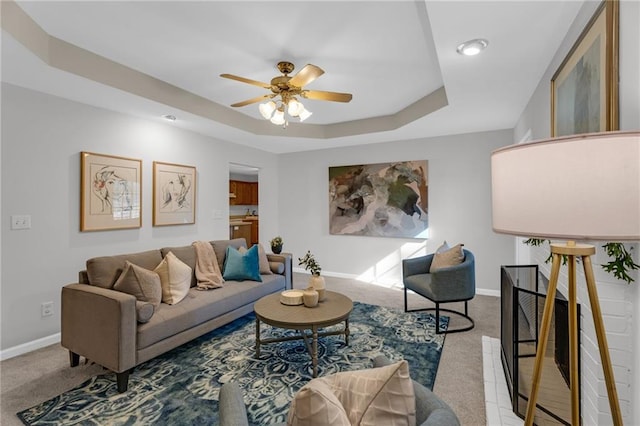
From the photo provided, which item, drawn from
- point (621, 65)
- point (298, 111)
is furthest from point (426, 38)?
point (621, 65)

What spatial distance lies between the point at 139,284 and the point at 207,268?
0.89 metres

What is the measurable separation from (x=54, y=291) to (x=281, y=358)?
2284 mm

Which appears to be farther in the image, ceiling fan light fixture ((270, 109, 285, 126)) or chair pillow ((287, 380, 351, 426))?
ceiling fan light fixture ((270, 109, 285, 126))

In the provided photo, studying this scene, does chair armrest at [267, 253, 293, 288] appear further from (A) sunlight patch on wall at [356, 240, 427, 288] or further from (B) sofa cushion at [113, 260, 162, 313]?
(A) sunlight patch on wall at [356, 240, 427, 288]

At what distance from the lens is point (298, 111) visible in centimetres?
264

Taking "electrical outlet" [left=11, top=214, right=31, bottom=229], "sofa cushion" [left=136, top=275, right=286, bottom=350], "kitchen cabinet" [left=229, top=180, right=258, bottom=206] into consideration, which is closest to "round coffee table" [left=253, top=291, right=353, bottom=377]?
"sofa cushion" [left=136, top=275, right=286, bottom=350]

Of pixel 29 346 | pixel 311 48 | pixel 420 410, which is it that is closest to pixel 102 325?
pixel 29 346

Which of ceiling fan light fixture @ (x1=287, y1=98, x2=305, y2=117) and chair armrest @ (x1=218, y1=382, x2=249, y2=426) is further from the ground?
ceiling fan light fixture @ (x1=287, y1=98, x2=305, y2=117)

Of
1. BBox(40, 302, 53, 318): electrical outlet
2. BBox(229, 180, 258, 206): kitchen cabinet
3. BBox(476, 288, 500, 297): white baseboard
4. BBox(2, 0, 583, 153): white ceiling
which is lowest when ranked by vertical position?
BBox(476, 288, 500, 297): white baseboard

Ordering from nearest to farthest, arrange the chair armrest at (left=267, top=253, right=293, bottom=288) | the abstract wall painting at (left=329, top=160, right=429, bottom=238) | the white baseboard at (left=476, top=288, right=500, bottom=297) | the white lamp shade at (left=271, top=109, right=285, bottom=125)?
the white lamp shade at (left=271, top=109, right=285, bottom=125) < the chair armrest at (left=267, top=253, right=293, bottom=288) < the white baseboard at (left=476, top=288, right=500, bottom=297) < the abstract wall painting at (left=329, top=160, right=429, bottom=238)

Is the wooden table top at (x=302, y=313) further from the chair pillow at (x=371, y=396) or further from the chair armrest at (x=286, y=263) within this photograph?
the chair pillow at (x=371, y=396)

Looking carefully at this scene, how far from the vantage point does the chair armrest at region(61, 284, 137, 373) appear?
Answer: 2049 millimetres

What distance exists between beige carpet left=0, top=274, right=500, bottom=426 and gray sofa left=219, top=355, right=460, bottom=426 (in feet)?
3.78

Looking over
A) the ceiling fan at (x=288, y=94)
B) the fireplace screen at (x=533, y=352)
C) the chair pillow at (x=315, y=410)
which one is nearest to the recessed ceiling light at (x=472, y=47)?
the ceiling fan at (x=288, y=94)
